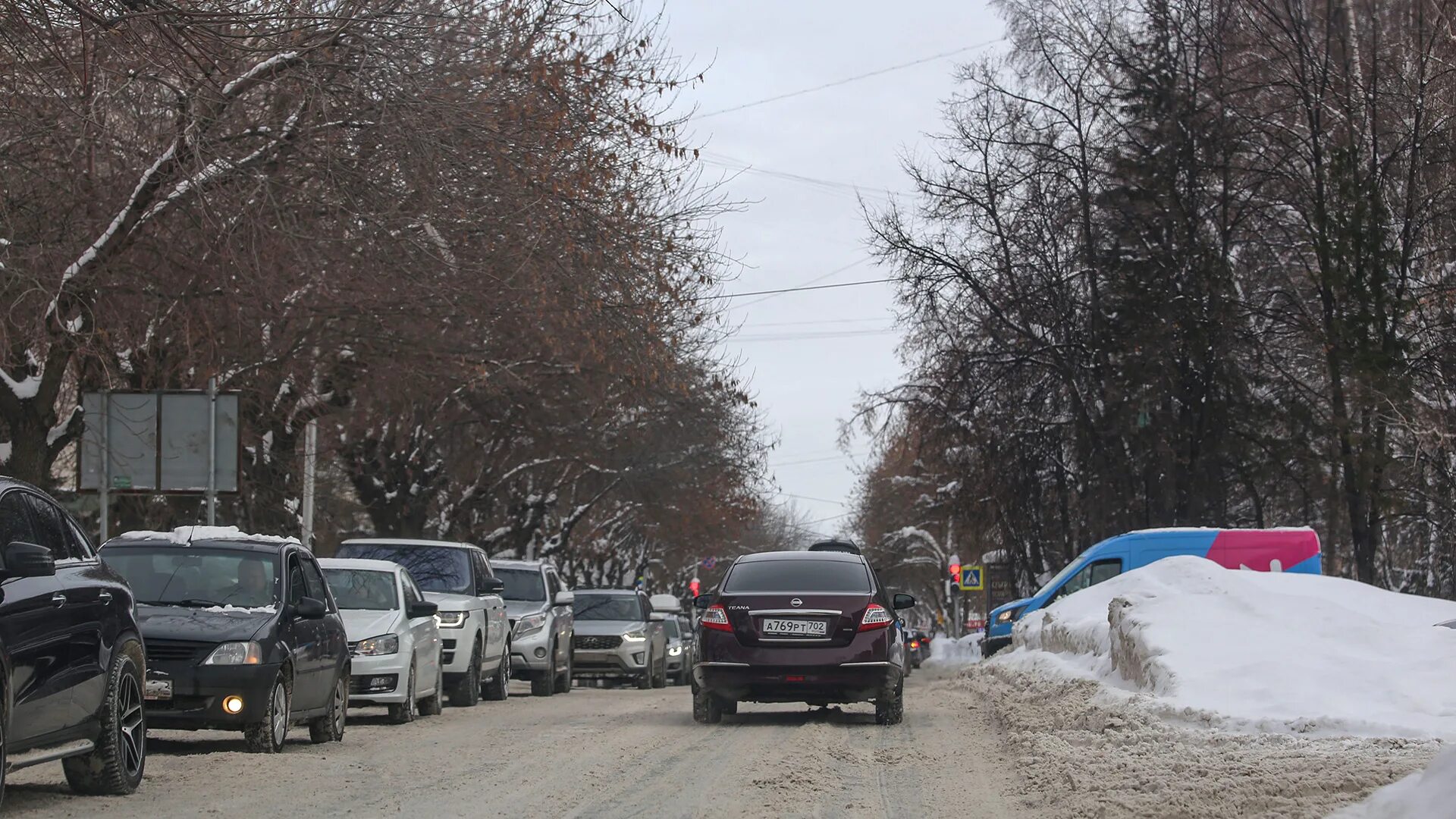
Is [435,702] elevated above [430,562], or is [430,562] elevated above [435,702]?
[430,562]

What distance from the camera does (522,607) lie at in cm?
2441

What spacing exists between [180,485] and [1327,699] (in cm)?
1296

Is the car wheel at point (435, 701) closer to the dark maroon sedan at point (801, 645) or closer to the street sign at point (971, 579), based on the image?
the dark maroon sedan at point (801, 645)

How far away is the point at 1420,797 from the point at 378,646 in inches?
429

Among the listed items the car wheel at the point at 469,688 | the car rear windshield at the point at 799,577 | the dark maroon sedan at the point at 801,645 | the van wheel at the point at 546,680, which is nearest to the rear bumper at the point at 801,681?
the dark maroon sedan at the point at 801,645

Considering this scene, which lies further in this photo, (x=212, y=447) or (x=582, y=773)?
(x=212, y=447)

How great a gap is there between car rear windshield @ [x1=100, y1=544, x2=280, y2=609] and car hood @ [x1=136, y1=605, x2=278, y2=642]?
0.20 m

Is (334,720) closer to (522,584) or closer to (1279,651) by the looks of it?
(1279,651)

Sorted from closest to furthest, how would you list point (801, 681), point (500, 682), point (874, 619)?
point (801, 681) → point (874, 619) → point (500, 682)

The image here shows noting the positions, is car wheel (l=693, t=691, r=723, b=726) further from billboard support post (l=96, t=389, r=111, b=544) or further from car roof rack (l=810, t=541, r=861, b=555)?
car roof rack (l=810, t=541, r=861, b=555)

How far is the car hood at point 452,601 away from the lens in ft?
63.5

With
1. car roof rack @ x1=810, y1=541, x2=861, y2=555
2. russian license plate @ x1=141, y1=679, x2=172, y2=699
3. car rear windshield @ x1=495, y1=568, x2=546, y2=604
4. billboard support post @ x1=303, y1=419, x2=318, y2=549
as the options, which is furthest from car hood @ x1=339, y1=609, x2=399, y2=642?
car roof rack @ x1=810, y1=541, x2=861, y2=555

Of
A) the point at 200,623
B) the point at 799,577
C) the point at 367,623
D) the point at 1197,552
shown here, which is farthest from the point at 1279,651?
the point at 1197,552

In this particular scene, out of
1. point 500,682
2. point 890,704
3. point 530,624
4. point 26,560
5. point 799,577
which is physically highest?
point 26,560
